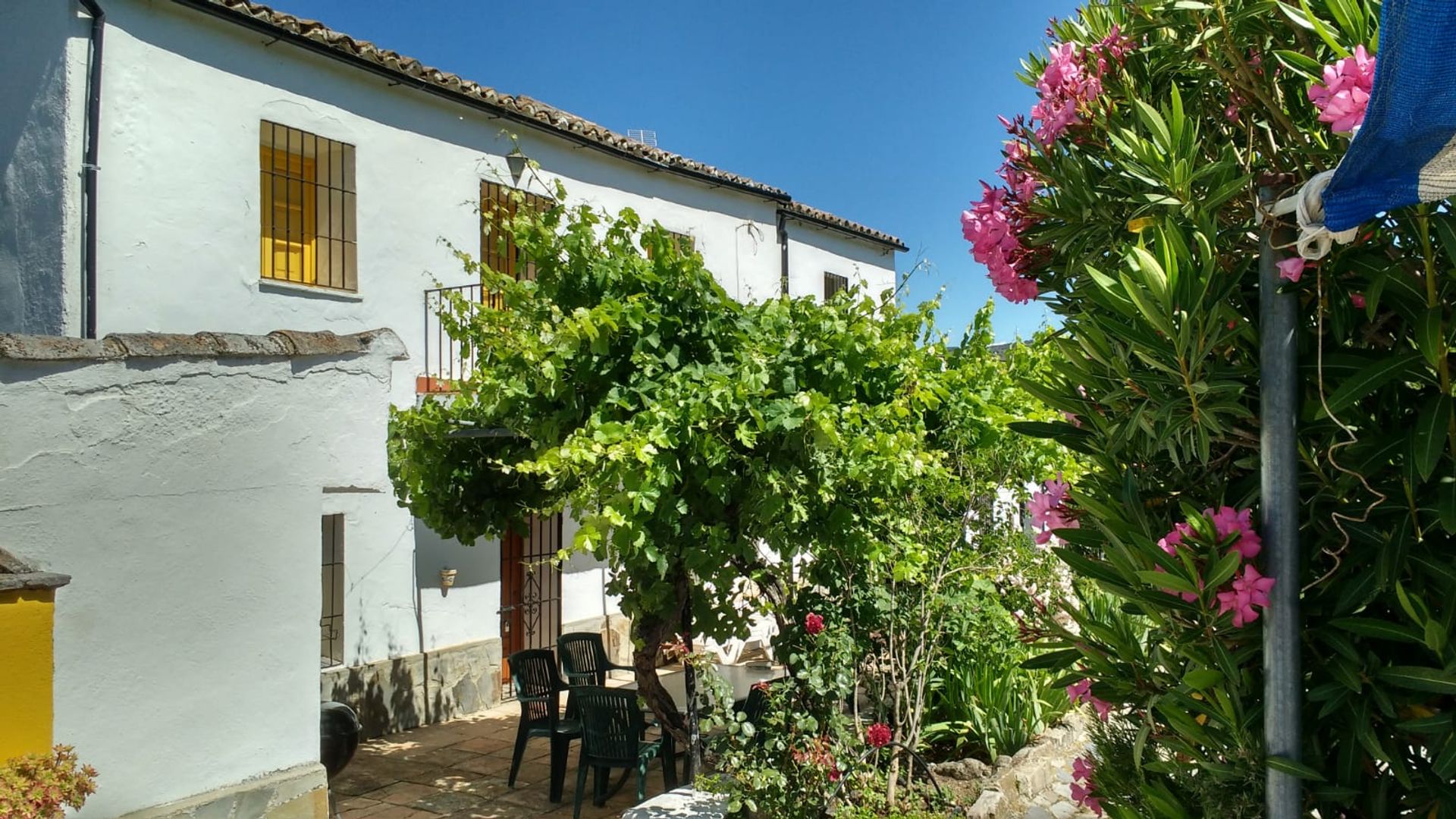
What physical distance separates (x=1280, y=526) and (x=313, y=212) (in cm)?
944

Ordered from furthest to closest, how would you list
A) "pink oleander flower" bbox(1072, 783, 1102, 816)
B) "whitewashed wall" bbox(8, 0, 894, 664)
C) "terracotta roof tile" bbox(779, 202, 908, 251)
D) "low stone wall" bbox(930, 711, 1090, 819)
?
"terracotta roof tile" bbox(779, 202, 908, 251) → "whitewashed wall" bbox(8, 0, 894, 664) → "low stone wall" bbox(930, 711, 1090, 819) → "pink oleander flower" bbox(1072, 783, 1102, 816)

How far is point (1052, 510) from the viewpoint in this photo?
2084mm

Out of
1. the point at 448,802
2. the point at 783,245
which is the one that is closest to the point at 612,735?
the point at 448,802

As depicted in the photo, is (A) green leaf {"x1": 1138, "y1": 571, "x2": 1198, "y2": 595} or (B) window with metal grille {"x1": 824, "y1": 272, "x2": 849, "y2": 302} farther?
(B) window with metal grille {"x1": 824, "y1": 272, "x2": 849, "y2": 302}

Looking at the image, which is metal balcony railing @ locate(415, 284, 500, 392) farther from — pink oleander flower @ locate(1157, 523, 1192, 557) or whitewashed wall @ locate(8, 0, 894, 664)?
pink oleander flower @ locate(1157, 523, 1192, 557)

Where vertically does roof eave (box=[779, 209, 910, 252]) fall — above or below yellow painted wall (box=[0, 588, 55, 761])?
above

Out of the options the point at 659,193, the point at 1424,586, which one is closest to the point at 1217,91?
the point at 1424,586

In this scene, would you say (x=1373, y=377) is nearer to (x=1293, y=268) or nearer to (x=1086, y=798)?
(x=1293, y=268)

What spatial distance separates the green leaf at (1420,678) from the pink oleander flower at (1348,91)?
811 millimetres

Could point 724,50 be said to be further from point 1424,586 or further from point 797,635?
point 1424,586

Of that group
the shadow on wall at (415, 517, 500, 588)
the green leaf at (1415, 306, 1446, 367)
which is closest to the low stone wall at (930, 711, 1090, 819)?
the green leaf at (1415, 306, 1446, 367)

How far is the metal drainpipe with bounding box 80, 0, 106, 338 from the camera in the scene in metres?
7.53

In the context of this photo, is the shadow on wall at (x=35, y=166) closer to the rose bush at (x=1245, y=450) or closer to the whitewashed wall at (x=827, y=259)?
the rose bush at (x=1245, y=450)

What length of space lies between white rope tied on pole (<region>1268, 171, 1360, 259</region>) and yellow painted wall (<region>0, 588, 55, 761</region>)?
4.42m
